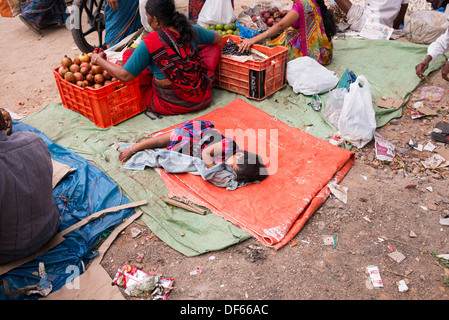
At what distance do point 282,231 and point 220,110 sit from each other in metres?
2.06

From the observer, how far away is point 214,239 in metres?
2.85

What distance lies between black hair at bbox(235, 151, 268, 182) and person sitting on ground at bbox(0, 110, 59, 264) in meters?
1.57

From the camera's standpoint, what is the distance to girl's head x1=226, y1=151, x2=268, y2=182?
3.20 m

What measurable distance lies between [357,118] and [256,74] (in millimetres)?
1347

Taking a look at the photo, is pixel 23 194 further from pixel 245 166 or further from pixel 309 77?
pixel 309 77

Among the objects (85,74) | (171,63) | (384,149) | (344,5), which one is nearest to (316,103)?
(384,149)

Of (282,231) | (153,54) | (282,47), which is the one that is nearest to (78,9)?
(153,54)

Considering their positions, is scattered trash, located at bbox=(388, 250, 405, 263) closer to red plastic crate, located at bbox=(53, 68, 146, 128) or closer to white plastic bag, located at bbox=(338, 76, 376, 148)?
white plastic bag, located at bbox=(338, 76, 376, 148)

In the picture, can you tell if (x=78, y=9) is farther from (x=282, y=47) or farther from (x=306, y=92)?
(x=306, y=92)

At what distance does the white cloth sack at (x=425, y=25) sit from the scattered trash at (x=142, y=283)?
551cm

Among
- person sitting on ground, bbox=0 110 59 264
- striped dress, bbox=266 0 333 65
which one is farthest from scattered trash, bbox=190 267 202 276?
striped dress, bbox=266 0 333 65

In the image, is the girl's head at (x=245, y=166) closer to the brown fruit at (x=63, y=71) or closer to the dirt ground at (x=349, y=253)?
the dirt ground at (x=349, y=253)

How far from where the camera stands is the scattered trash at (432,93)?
178 inches

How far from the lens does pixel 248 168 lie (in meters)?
3.20
